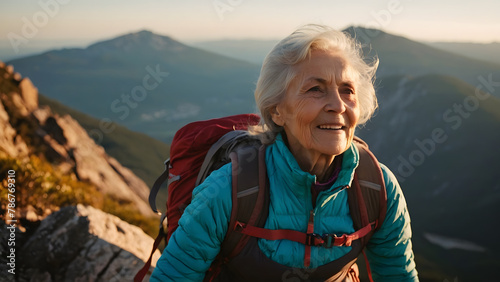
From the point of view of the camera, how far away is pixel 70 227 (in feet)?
16.8

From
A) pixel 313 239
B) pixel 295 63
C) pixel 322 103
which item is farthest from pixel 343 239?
pixel 295 63

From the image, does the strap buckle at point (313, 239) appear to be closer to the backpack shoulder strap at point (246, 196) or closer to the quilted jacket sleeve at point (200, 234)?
the backpack shoulder strap at point (246, 196)

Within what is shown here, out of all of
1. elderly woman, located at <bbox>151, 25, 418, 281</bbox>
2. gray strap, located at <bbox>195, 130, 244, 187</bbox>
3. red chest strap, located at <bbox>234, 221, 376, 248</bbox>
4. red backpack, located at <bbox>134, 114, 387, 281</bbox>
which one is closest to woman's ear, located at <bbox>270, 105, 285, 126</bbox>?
elderly woman, located at <bbox>151, 25, 418, 281</bbox>

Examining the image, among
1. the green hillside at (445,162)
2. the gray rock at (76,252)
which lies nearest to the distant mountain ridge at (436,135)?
the green hillside at (445,162)

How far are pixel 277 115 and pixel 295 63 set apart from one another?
1.36 feet

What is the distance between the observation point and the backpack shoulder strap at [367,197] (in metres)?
2.71

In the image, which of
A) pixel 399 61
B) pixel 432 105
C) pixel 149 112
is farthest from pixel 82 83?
pixel 432 105

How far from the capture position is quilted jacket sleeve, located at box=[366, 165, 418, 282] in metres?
2.79

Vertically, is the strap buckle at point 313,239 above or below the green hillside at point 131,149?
above

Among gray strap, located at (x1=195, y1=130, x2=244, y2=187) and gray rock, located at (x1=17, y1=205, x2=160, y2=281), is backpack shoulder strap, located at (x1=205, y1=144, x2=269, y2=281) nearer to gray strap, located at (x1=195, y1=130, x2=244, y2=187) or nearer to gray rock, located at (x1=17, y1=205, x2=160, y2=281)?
gray strap, located at (x1=195, y1=130, x2=244, y2=187)

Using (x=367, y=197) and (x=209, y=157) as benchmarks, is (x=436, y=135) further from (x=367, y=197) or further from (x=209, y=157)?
(x=209, y=157)

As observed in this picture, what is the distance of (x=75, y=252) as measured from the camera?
195 inches

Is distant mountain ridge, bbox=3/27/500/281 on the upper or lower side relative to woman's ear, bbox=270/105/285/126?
lower

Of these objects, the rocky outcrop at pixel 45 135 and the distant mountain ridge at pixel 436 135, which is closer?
the rocky outcrop at pixel 45 135
